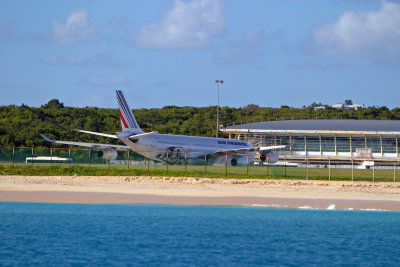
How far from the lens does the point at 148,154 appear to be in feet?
162

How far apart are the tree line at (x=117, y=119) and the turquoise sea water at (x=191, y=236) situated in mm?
47269

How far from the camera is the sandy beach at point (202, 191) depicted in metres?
29.5

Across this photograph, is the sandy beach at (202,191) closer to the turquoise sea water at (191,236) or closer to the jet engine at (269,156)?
the turquoise sea water at (191,236)

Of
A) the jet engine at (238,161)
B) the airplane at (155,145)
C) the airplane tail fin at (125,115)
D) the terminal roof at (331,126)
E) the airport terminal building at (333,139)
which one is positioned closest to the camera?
the airplane at (155,145)

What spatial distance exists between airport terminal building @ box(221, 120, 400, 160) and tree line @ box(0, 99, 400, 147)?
1630cm

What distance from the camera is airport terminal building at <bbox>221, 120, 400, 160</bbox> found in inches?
2697

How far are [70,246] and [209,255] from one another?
4.36 m

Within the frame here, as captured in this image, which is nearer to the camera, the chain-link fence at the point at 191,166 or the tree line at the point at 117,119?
the chain-link fence at the point at 191,166

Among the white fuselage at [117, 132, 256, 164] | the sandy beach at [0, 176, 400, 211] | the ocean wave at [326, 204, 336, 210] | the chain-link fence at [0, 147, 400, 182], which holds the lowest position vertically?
the ocean wave at [326, 204, 336, 210]

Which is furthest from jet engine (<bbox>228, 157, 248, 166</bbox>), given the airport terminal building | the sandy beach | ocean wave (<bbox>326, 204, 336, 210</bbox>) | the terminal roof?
ocean wave (<bbox>326, 204, 336, 210</bbox>)

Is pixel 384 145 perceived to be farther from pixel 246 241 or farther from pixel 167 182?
pixel 246 241

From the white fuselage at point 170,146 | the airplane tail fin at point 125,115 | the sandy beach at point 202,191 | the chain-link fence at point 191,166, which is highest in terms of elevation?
the airplane tail fin at point 125,115

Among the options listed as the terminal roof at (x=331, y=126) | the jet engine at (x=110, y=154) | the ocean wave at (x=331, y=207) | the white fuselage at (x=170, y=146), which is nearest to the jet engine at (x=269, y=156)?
the white fuselage at (x=170, y=146)

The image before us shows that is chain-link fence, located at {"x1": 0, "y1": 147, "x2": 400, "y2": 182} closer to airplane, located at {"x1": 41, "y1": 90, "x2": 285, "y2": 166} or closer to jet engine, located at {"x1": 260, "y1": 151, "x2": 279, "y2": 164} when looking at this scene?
airplane, located at {"x1": 41, "y1": 90, "x2": 285, "y2": 166}
